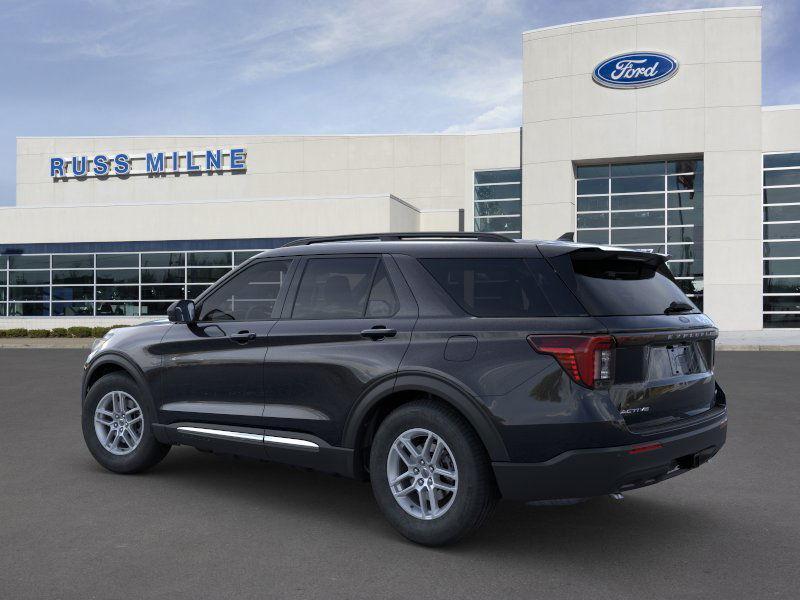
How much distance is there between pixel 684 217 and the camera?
32.8m

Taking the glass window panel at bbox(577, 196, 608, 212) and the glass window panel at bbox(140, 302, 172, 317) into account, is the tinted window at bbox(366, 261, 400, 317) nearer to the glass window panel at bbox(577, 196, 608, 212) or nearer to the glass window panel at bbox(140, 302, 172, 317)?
the glass window panel at bbox(577, 196, 608, 212)

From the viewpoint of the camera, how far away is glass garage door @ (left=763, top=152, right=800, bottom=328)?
104 ft

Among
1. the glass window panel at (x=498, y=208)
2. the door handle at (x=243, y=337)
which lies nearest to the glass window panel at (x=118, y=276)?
the glass window panel at (x=498, y=208)

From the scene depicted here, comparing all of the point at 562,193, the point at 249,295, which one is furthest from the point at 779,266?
the point at 249,295

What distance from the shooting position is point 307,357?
5.24 m

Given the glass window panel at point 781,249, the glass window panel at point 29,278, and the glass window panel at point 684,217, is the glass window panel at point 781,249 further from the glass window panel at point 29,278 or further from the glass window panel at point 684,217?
the glass window panel at point 29,278

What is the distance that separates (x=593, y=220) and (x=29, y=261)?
2512 centimetres

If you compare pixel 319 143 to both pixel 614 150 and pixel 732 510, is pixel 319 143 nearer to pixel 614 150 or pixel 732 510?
pixel 614 150

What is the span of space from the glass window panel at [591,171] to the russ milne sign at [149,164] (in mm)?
16679

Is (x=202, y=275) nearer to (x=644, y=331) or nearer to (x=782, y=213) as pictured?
(x=782, y=213)

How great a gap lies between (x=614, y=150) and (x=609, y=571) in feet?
97.8

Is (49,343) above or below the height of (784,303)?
below

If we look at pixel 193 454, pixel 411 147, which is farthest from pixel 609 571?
pixel 411 147

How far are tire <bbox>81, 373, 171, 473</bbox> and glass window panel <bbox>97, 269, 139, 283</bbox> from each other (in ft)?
101
